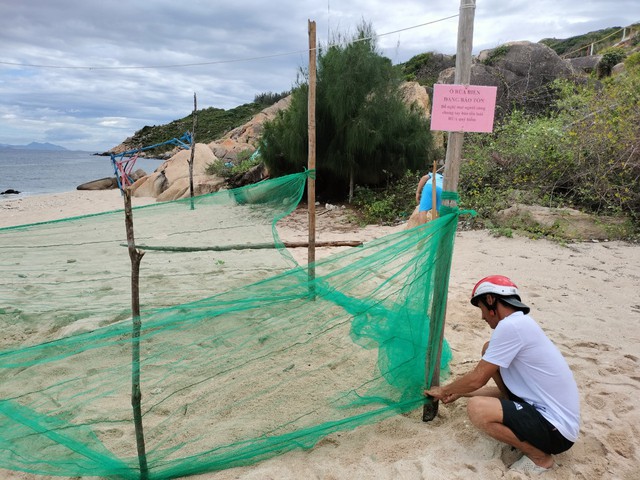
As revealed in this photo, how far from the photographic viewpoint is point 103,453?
217 cm

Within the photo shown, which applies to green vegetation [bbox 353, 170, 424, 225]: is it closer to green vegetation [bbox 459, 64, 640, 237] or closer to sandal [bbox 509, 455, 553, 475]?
green vegetation [bbox 459, 64, 640, 237]

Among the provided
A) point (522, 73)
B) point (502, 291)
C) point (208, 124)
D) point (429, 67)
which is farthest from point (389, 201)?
point (208, 124)

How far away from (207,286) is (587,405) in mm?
2777

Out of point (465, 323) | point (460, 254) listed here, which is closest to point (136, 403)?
point (465, 323)

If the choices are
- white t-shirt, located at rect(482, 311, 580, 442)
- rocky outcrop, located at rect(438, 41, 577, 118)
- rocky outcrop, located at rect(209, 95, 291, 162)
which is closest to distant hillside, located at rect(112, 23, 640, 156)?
rocky outcrop, located at rect(438, 41, 577, 118)

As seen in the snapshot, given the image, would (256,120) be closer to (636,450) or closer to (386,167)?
(386,167)

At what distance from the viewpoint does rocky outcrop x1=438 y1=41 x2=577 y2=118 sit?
12.1 metres

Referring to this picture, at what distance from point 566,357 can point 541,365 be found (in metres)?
1.30

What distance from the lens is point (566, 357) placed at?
317 centimetres

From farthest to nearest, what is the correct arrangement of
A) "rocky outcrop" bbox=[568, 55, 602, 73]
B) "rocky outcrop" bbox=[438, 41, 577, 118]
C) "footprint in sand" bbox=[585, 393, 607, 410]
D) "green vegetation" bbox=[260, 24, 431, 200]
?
"rocky outcrop" bbox=[568, 55, 602, 73] < "rocky outcrop" bbox=[438, 41, 577, 118] < "green vegetation" bbox=[260, 24, 431, 200] < "footprint in sand" bbox=[585, 393, 607, 410]

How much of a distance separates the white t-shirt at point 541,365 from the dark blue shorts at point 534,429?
1.0 inches

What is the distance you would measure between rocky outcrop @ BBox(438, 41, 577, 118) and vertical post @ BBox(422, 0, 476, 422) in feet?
33.7

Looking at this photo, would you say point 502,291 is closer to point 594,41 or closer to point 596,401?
point 596,401

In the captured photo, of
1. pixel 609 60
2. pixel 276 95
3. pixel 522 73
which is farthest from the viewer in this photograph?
pixel 276 95
